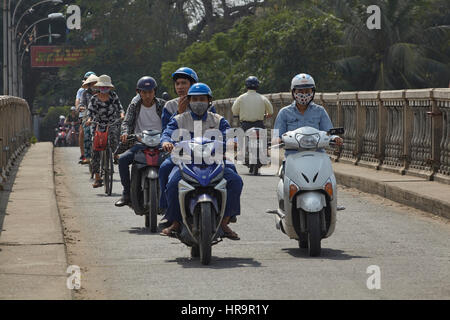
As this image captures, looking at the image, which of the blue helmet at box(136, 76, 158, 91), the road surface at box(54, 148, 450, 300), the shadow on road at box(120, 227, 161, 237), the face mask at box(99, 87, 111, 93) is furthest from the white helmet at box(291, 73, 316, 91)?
the face mask at box(99, 87, 111, 93)

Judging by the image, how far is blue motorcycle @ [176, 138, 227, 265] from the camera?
8.89 meters

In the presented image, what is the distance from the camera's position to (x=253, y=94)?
20.2 metres

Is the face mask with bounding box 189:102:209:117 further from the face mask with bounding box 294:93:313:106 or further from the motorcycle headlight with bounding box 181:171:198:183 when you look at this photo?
the face mask with bounding box 294:93:313:106

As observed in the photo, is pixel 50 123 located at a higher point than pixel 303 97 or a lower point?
lower

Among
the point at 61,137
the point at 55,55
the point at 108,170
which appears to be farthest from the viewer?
the point at 55,55

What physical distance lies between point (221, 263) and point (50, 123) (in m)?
67.5

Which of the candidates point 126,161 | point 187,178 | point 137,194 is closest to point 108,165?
point 126,161

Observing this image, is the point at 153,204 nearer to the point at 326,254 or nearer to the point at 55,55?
the point at 326,254

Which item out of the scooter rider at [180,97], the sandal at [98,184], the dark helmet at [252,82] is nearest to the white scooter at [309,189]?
the scooter rider at [180,97]

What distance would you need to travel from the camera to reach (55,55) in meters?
75.8

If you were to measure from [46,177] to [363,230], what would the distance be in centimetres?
776

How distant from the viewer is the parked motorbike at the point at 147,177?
454 inches

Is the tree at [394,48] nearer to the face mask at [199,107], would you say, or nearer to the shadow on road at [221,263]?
the face mask at [199,107]

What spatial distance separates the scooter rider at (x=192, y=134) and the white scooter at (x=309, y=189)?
1.53ft
